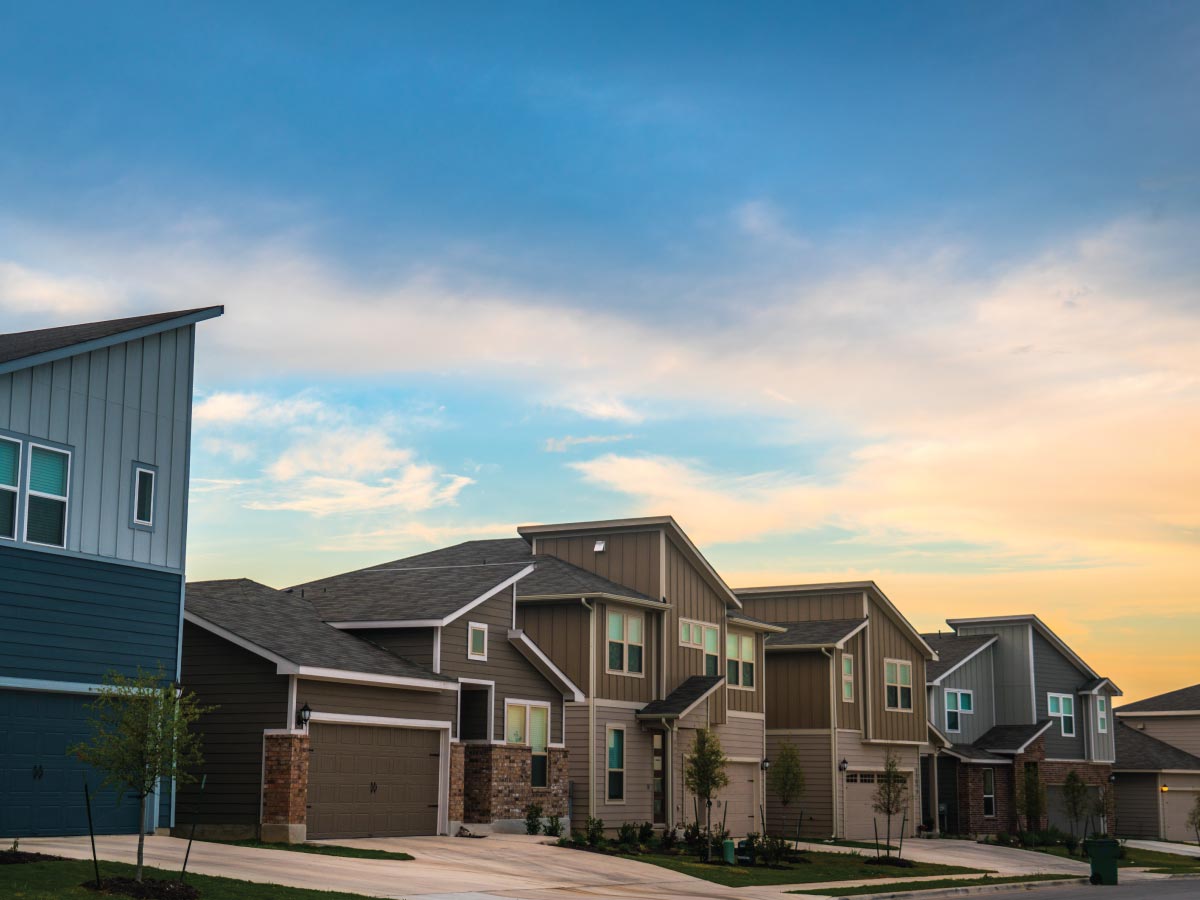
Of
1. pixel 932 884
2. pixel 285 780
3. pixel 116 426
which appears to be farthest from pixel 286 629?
pixel 932 884

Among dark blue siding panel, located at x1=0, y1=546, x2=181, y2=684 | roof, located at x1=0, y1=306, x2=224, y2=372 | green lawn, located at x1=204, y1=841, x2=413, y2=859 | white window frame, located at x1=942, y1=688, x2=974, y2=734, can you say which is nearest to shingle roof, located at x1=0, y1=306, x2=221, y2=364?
roof, located at x1=0, y1=306, x2=224, y2=372

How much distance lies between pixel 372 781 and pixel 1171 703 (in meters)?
49.6

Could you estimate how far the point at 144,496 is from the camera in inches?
983

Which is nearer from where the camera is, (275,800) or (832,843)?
(275,800)

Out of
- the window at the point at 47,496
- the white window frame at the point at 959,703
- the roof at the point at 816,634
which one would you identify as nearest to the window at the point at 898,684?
the roof at the point at 816,634

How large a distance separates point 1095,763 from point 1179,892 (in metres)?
29.8

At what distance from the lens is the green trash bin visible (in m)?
33.3

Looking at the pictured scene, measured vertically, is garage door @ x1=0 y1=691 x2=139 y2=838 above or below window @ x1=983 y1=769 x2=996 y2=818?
above

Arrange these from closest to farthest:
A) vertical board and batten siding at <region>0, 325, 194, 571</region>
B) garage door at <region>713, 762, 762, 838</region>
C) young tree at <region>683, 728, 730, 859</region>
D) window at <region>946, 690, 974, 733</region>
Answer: vertical board and batten siding at <region>0, 325, 194, 571</region>, young tree at <region>683, 728, 730, 859</region>, garage door at <region>713, 762, 762, 838</region>, window at <region>946, 690, 974, 733</region>

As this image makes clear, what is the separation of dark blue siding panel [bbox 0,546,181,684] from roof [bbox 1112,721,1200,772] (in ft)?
156

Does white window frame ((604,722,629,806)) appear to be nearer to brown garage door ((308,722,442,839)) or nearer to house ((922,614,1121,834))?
brown garage door ((308,722,442,839))

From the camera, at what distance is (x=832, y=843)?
136 ft

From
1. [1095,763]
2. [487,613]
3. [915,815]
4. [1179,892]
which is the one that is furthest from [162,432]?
[1095,763]

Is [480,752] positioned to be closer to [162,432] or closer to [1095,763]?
[162,432]
